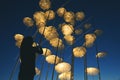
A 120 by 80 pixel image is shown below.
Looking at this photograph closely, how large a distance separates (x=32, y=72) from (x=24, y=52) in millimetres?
663

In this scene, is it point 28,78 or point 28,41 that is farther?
point 28,41

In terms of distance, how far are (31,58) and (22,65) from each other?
32 centimetres

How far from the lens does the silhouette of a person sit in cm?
646

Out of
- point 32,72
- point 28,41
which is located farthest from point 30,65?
point 28,41

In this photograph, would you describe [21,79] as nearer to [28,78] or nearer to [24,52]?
[28,78]

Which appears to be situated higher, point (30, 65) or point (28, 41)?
point (28, 41)

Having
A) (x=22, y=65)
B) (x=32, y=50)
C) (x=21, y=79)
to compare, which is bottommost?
(x=21, y=79)

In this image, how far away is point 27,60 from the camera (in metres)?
6.70

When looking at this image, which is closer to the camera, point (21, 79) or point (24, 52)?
point (21, 79)

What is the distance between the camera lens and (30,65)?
6641mm

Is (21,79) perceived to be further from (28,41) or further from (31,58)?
(28,41)

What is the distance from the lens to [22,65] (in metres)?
6.64

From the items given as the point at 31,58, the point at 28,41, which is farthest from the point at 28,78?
the point at 28,41

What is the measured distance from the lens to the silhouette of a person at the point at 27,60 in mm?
6460
